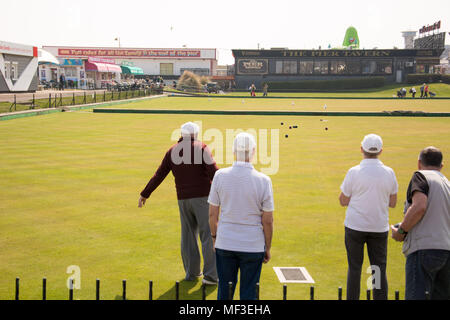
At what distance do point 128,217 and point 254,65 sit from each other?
73183 millimetres

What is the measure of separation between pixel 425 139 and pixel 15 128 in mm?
17965

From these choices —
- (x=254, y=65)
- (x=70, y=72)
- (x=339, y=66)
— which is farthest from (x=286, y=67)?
(x=70, y=72)

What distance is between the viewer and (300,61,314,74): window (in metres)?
78.6

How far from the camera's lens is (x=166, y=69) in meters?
91.9

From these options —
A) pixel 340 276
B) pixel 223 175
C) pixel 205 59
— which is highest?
pixel 205 59

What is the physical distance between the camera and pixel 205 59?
3595 inches

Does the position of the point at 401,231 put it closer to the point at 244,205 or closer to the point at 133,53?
the point at 244,205

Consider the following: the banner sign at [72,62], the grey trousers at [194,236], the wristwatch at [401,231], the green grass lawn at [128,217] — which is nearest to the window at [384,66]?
the banner sign at [72,62]

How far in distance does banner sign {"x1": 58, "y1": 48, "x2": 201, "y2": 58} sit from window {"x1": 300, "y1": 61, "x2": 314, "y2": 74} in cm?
2167

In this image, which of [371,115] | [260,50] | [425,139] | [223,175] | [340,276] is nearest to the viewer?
[223,175]

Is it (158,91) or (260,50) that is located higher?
(260,50)
